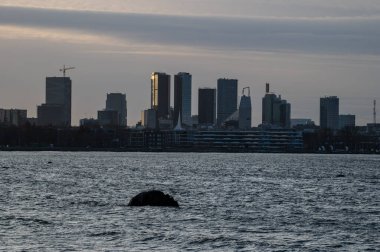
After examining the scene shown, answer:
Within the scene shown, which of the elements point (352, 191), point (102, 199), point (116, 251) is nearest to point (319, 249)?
point (116, 251)

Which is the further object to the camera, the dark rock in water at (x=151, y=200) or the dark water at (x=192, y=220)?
the dark rock in water at (x=151, y=200)

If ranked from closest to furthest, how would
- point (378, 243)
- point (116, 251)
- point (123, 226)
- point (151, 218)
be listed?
point (116, 251), point (378, 243), point (123, 226), point (151, 218)

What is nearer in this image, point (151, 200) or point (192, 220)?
point (192, 220)

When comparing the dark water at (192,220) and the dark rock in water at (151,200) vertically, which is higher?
the dark rock in water at (151,200)

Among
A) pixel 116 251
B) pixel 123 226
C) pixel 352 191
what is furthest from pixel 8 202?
pixel 352 191

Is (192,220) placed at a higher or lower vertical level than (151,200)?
lower

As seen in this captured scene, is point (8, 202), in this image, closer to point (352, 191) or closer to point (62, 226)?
point (62, 226)

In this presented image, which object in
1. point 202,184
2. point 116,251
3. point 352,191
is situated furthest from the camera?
point 202,184

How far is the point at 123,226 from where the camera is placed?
66188mm

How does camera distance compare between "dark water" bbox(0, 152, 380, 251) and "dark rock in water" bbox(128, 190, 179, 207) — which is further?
"dark rock in water" bbox(128, 190, 179, 207)

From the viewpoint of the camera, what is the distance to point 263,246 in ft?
191

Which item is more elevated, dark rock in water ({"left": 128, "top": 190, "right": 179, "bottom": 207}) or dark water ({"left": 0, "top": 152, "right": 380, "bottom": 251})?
dark rock in water ({"left": 128, "top": 190, "right": 179, "bottom": 207})

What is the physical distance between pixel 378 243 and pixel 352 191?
55022 millimetres

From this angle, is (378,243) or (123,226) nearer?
(378,243)
